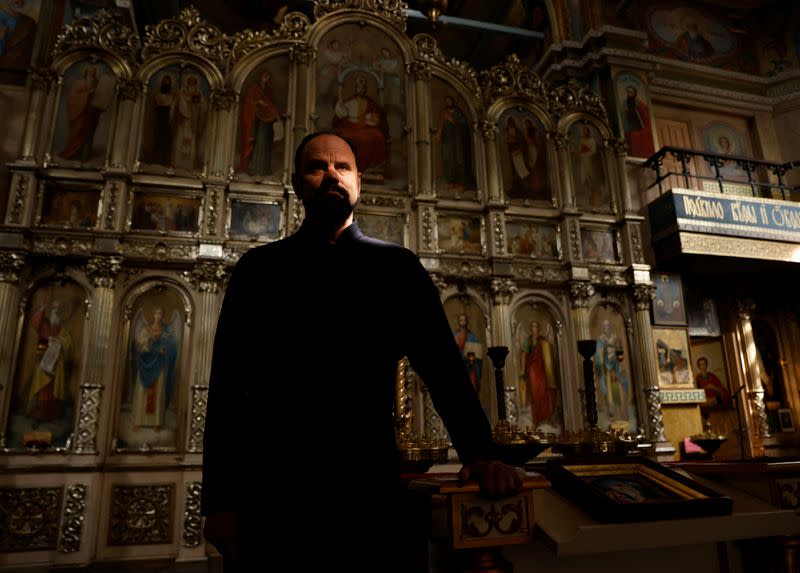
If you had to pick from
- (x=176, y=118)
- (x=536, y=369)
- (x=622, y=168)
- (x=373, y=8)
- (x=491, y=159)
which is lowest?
(x=536, y=369)

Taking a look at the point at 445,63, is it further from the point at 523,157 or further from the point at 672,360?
the point at 672,360

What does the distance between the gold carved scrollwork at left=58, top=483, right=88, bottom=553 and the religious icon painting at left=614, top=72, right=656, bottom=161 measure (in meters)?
10.2

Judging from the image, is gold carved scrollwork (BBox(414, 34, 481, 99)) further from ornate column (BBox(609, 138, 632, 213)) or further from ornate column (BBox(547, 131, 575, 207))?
ornate column (BBox(609, 138, 632, 213))

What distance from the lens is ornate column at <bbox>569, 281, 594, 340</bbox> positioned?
27.8ft

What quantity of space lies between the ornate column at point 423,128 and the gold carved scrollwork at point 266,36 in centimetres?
185

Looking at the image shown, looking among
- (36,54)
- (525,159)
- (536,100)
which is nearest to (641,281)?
(525,159)

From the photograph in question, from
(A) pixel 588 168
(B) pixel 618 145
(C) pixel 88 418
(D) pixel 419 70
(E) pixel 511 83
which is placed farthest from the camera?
(B) pixel 618 145

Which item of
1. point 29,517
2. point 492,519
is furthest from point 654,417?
point 29,517

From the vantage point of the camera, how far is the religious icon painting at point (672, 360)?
30.2ft

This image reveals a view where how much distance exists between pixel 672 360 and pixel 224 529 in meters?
9.29

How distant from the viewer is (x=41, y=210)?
7.27 meters

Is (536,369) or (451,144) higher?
(451,144)

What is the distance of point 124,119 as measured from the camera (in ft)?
25.6

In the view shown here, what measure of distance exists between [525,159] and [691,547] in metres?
7.31
